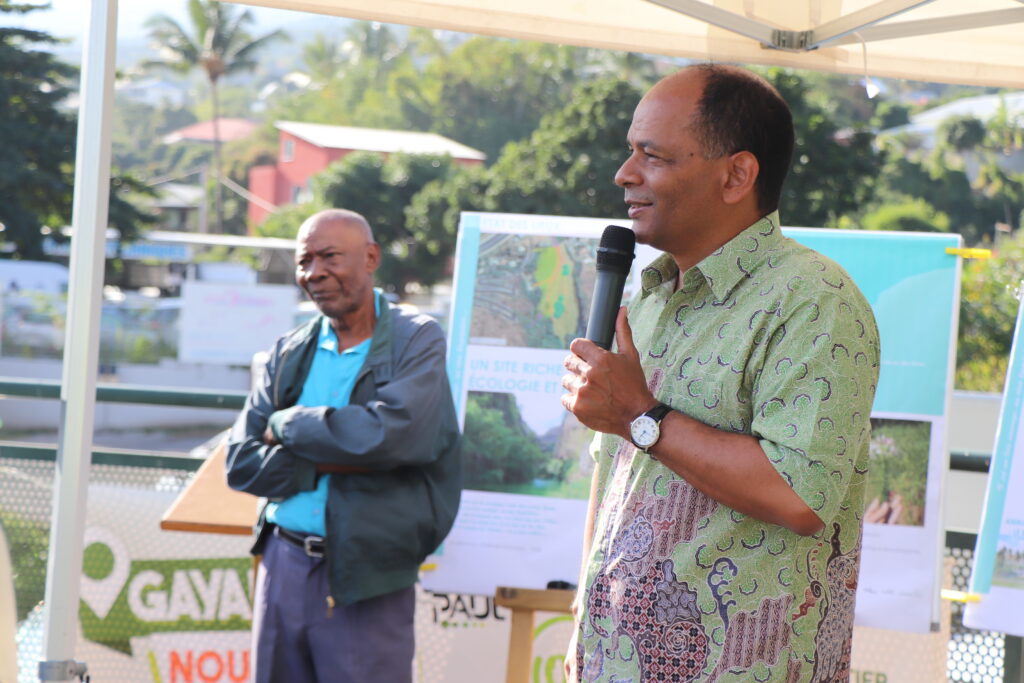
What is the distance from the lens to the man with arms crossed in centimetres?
326

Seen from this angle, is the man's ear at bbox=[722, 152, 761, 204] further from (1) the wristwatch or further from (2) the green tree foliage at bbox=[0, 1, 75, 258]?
(2) the green tree foliage at bbox=[0, 1, 75, 258]

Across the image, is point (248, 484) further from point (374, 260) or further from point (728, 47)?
point (728, 47)

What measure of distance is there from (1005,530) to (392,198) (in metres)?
35.0

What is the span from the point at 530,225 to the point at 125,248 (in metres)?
34.8

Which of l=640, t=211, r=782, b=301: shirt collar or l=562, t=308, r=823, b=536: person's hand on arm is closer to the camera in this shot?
l=562, t=308, r=823, b=536: person's hand on arm

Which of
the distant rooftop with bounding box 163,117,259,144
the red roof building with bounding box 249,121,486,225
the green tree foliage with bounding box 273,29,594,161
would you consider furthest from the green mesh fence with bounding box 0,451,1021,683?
the distant rooftop with bounding box 163,117,259,144

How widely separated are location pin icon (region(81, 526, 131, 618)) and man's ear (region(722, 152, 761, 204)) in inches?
123

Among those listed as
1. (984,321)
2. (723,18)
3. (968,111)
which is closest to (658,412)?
(723,18)

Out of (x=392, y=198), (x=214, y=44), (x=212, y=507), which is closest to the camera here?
(x=212, y=507)

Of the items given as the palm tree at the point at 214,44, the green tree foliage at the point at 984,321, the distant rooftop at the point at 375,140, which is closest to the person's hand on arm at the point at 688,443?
the green tree foliage at the point at 984,321

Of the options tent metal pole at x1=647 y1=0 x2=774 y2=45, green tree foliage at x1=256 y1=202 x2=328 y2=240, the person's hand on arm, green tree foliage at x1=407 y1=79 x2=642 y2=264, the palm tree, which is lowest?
the person's hand on arm

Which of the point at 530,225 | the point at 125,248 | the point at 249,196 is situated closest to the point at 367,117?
the point at 249,196

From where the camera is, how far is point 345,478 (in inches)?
132

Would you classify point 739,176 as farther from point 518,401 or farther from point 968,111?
point 968,111
